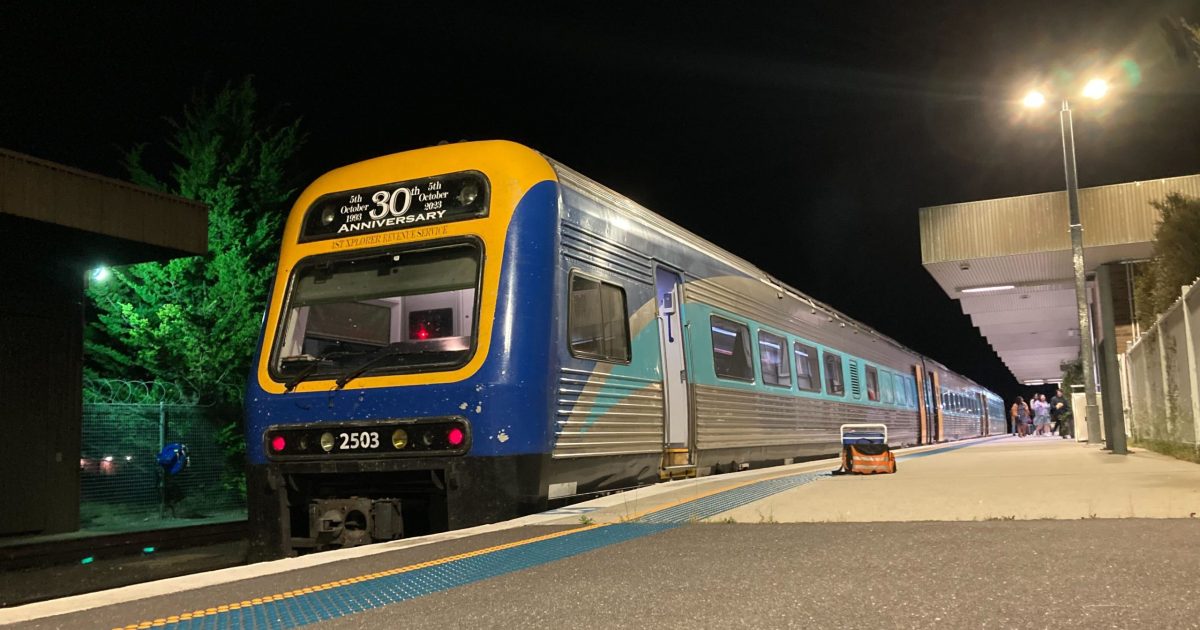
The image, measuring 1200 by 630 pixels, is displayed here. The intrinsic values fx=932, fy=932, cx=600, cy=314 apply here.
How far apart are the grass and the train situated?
5.65m

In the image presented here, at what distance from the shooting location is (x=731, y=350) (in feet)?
37.2

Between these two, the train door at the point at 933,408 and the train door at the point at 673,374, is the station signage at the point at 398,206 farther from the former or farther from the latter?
the train door at the point at 933,408

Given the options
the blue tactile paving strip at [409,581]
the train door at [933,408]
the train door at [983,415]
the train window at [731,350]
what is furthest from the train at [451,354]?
the train door at [983,415]

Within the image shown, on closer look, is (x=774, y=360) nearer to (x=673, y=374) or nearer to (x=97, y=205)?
(x=673, y=374)

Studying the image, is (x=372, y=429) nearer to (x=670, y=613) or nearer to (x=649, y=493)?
(x=649, y=493)

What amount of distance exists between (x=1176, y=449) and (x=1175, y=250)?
395 centimetres

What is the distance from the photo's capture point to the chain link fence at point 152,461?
14719mm

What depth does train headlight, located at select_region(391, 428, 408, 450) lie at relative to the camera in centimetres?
665

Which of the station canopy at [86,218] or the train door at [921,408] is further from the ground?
the station canopy at [86,218]

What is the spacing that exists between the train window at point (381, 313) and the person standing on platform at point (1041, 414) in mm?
36243

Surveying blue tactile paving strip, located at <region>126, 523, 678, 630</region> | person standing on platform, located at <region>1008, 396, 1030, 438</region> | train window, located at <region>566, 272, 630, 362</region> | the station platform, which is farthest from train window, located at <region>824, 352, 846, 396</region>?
person standing on platform, located at <region>1008, 396, 1030, 438</region>

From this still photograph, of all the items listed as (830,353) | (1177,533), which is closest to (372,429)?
(1177,533)

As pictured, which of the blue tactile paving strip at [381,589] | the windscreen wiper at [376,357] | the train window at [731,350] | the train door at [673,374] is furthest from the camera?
the train window at [731,350]

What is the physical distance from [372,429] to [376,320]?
1179mm
